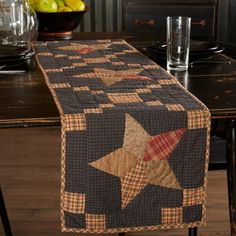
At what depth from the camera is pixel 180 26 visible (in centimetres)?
166

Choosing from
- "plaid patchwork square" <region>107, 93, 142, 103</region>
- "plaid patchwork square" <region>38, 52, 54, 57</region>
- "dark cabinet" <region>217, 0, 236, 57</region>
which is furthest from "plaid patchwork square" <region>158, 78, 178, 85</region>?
"dark cabinet" <region>217, 0, 236, 57</region>

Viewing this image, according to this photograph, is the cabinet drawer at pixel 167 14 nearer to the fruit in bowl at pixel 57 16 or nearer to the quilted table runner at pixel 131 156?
the fruit in bowl at pixel 57 16

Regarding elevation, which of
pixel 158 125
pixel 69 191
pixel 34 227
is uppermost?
pixel 158 125

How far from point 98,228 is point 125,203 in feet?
0.30

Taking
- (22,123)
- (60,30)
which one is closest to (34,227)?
(60,30)

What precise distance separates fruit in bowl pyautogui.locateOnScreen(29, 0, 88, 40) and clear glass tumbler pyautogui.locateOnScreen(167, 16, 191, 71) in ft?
2.05

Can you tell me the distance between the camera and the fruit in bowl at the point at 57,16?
2143 millimetres

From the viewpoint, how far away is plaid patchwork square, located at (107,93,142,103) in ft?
4.28

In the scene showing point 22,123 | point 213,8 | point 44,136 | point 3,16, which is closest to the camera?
point 22,123

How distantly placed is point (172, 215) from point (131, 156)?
0.21 m

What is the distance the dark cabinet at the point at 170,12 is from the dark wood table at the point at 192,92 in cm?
187

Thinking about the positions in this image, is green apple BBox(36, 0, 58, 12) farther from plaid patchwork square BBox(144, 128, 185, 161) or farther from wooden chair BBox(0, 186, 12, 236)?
plaid patchwork square BBox(144, 128, 185, 161)

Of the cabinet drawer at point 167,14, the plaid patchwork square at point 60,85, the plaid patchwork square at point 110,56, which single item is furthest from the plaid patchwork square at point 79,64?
the cabinet drawer at point 167,14

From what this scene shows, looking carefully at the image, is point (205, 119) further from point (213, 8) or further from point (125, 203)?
point (213, 8)
